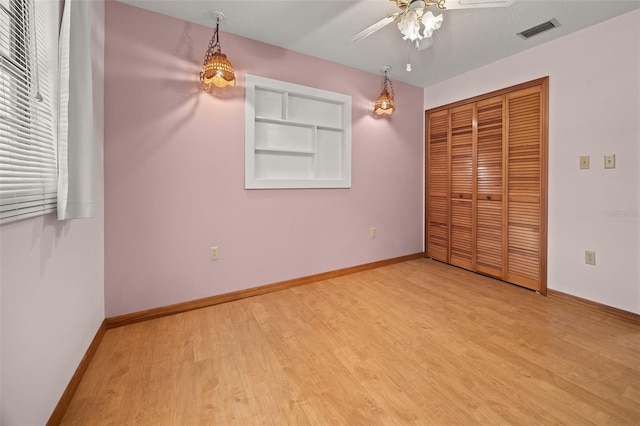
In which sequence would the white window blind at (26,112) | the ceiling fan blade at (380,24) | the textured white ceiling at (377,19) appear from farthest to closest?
the textured white ceiling at (377,19) → the ceiling fan blade at (380,24) → the white window blind at (26,112)

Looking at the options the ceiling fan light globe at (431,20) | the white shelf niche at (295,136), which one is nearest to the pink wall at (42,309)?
the white shelf niche at (295,136)

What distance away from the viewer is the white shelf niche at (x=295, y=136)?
2637mm

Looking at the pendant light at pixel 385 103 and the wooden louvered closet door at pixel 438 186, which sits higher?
the pendant light at pixel 385 103

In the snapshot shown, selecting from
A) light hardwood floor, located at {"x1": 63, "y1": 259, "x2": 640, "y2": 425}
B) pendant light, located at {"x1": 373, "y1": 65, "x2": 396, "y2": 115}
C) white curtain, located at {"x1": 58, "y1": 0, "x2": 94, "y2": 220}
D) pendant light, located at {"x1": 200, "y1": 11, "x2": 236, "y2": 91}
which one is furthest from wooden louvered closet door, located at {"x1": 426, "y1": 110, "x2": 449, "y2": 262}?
white curtain, located at {"x1": 58, "y1": 0, "x2": 94, "y2": 220}

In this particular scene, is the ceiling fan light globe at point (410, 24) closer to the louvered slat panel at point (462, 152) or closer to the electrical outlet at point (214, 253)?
the louvered slat panel at point (462, 152)

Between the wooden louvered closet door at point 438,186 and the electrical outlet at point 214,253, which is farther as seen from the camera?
the wooden louvered closet door at point 438,186

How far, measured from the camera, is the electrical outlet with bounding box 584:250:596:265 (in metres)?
2.38

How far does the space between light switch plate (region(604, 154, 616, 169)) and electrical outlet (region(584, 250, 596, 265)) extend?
723 millimetres

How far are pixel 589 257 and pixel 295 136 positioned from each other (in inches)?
114

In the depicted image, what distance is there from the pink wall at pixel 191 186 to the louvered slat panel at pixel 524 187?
5.24 ft

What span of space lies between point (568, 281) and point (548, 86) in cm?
182

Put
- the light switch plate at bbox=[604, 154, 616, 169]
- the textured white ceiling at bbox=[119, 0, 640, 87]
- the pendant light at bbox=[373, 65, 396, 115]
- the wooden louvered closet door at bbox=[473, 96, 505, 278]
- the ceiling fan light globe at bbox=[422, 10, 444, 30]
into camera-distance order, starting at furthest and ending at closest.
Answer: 1. the pendant light at bbox=[373, 65, 396, 115]
2. the wooden louvered closet door at bbox=[473, 96, 505, 278]
3. the light switch plate at bbox=[604, 154, 616, 169]
4. the textured white ceiling at bbox=[119, 0, 640, 87]
5. the ceiling fan light globe at bbox=[422, 10, 444, 30]

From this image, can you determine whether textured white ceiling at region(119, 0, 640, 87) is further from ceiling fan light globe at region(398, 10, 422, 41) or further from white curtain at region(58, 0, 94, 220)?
white curtain at region(58, 0, 94, 220)

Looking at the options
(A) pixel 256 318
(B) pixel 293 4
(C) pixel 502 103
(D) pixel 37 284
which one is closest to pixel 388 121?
(C) pixel 502 103
